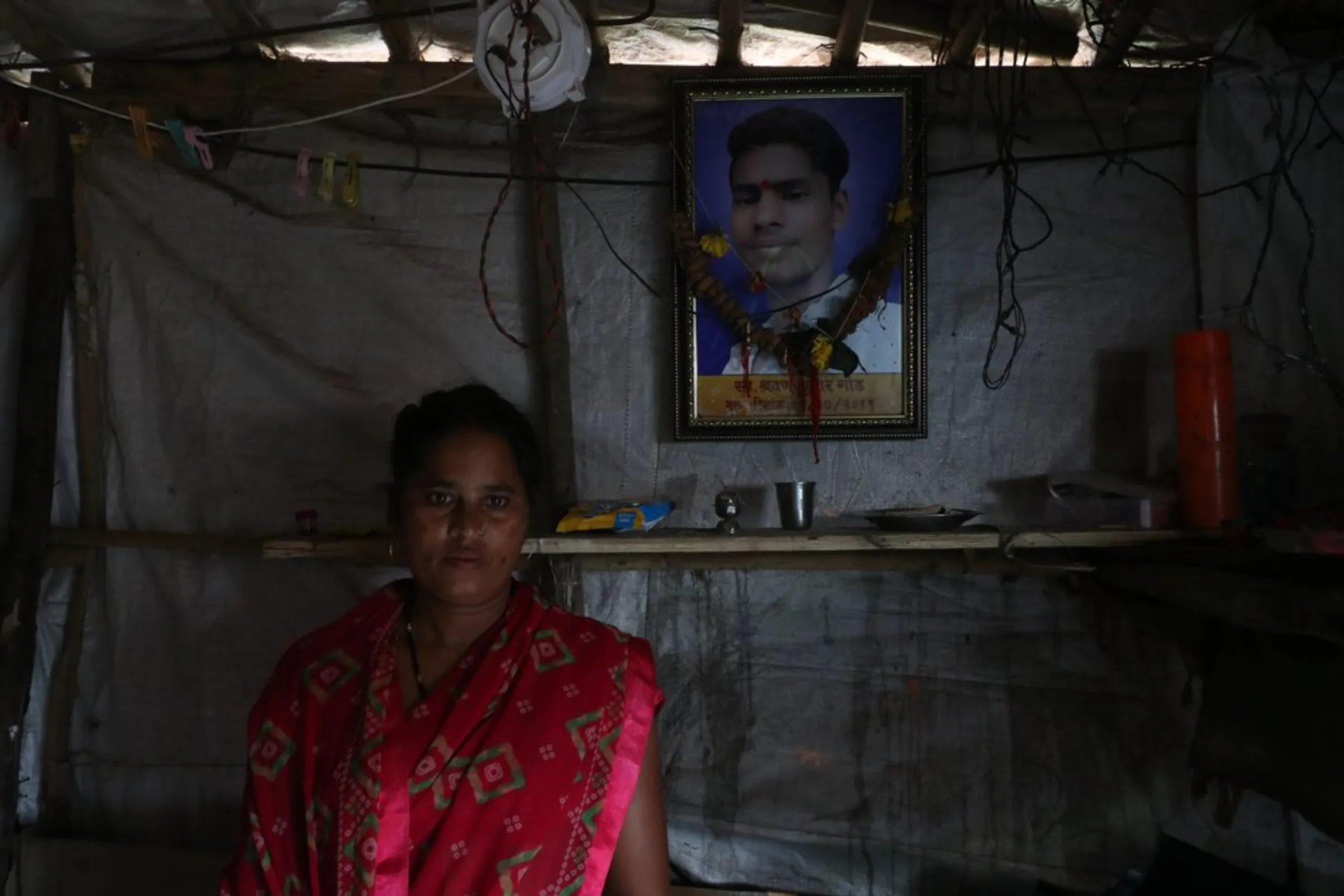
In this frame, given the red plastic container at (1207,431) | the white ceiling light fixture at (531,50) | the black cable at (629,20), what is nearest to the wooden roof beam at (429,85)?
the black cable at (629,20)

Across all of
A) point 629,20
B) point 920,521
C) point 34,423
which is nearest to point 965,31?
point 629,20

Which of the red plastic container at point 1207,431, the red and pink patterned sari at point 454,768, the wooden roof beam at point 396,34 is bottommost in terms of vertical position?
the red and pink patterned sari at point 454,768

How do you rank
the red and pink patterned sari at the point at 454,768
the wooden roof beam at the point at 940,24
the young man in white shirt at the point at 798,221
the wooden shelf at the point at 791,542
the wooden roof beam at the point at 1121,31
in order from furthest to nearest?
the young man in white shirt at the point at 798,221 → the wooden roof beam at the point at 940,24 → the wooden roof beam at the point at 1121,31 → the wooden shelf at the point at 791,542 → the red and pink patterned sari at the point at 454,768

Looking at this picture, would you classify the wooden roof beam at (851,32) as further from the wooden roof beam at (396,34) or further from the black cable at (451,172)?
the wooden roof beam at (396,34)

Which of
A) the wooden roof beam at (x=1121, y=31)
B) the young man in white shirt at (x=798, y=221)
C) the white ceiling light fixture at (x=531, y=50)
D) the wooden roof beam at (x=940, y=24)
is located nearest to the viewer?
the white ceiling light fixture at (x=531, y=50)

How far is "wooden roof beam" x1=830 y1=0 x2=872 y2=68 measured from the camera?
2082 millimetres

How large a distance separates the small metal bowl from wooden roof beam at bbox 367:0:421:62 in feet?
4.93

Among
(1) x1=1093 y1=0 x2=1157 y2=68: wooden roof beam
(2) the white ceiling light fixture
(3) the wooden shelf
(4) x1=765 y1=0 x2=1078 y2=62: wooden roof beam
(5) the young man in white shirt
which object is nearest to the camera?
(2) the white ceiling light fixture

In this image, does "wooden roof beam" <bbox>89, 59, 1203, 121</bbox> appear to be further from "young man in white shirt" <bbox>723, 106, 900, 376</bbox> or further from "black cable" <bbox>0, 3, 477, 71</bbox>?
"young man in white shirt" <bbox>723, 106, 900, 376</bbox>

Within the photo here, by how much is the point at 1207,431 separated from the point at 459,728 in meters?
1.53

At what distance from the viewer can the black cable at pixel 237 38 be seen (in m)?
2.06

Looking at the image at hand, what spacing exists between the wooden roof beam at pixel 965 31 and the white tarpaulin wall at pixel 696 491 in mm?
167

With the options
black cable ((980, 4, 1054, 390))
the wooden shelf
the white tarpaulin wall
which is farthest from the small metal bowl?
black cable ((980, 4, 1054, 390))

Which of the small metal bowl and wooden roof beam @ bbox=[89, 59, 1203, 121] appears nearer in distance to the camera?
the small metal bowl
